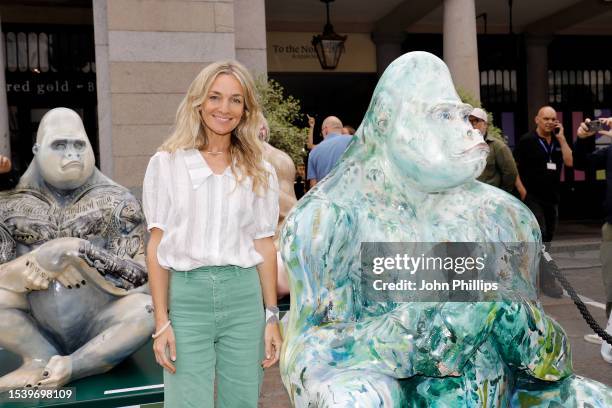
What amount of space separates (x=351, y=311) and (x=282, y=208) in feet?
11.5

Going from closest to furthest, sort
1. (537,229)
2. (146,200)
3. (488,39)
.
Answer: (537,229) → (146,200) → (488,39)

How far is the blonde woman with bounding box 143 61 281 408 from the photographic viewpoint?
2025 mm

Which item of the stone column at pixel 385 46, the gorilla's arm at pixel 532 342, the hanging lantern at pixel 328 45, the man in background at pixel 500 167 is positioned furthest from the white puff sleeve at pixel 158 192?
the stone column at pixel 385 46

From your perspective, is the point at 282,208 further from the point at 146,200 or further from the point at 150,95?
the point at 146,200

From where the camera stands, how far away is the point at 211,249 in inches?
80.2

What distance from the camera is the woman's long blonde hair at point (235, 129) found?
6.79 ft

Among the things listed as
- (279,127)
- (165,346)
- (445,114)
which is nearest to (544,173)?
(279,127)

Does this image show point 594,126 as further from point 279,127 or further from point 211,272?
point 211,272

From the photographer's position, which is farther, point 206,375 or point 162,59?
point 162,59

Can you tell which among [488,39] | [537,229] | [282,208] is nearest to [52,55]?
[282,208]

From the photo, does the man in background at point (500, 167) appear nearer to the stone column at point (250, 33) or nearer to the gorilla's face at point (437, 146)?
the stone column at point (250, 33)

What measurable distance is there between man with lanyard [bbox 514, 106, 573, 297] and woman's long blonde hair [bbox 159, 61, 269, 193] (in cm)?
479

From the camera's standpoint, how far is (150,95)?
7176 mm

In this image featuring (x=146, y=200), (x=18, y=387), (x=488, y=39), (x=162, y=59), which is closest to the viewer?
(x=146, y=200)
